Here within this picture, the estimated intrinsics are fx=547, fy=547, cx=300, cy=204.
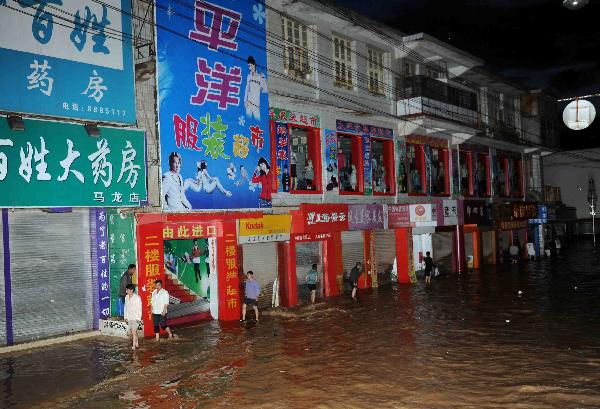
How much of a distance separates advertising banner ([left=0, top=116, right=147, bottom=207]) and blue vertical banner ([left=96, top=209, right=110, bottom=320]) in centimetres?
82

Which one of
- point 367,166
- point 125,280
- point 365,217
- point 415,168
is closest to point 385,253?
point 365,217

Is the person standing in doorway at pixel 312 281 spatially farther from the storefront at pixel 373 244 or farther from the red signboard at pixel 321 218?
the storefront at pixel 373 244

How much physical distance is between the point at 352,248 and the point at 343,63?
8.42m

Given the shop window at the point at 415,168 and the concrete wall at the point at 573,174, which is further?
the concrete wall at the point at 573,174

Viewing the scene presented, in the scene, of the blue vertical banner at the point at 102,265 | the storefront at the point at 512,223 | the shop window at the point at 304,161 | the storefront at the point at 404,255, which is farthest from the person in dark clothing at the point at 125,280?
the storefront at the point at 512,223

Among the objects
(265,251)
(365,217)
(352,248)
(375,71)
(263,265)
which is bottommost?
(263,265)

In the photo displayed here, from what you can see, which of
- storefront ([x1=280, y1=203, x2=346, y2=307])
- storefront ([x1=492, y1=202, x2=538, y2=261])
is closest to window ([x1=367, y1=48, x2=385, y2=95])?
storefront ([x1=280, y1=203, x2=346, y2=307])

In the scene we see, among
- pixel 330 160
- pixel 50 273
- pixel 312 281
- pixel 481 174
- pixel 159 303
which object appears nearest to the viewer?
pixel 159 303

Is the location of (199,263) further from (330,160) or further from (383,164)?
(383,164)

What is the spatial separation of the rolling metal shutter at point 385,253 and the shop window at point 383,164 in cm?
220

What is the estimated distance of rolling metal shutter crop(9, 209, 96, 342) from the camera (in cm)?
1459

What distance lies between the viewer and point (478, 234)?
34.1 m

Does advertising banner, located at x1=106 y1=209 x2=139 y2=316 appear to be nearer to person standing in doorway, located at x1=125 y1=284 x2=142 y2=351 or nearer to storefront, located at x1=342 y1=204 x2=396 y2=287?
person standing in doorway, located at x1=125 y1=284 x2=142 y2=351

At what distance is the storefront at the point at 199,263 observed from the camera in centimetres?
1658
